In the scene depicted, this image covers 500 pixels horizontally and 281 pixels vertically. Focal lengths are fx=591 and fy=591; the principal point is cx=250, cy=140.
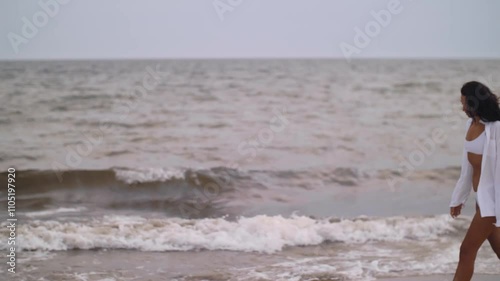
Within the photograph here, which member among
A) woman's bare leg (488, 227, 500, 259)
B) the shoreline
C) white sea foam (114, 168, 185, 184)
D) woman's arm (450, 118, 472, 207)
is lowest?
the shoreline

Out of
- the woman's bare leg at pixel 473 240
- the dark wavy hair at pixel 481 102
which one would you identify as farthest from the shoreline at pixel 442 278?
the dark wavy hair at pixel 481 102

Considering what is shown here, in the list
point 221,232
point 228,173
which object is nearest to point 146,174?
point 228,173

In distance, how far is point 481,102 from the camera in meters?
2.38

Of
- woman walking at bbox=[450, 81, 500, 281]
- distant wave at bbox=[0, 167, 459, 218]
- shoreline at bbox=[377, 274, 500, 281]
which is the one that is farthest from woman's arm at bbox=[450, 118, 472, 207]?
distant wave at bbox=[0, 167, 459, 218]

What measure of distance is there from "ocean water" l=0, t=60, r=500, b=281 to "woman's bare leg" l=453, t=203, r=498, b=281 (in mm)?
879

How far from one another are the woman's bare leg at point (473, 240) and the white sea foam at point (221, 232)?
159cm

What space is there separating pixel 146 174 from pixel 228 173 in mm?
808

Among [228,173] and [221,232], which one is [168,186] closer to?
[228,173]

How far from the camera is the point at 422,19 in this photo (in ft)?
21.6

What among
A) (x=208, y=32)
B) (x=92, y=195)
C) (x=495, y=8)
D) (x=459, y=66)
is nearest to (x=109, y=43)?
(x=208, y=32)

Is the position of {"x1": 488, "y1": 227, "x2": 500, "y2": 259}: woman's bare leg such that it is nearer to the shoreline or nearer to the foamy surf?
the shoreline

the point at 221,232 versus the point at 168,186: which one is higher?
the point at 168,186

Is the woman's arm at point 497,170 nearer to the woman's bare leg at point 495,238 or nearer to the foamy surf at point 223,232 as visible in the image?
the woman's bare leg at point 495,238

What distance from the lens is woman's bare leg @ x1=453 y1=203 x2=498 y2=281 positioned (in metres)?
2.43
